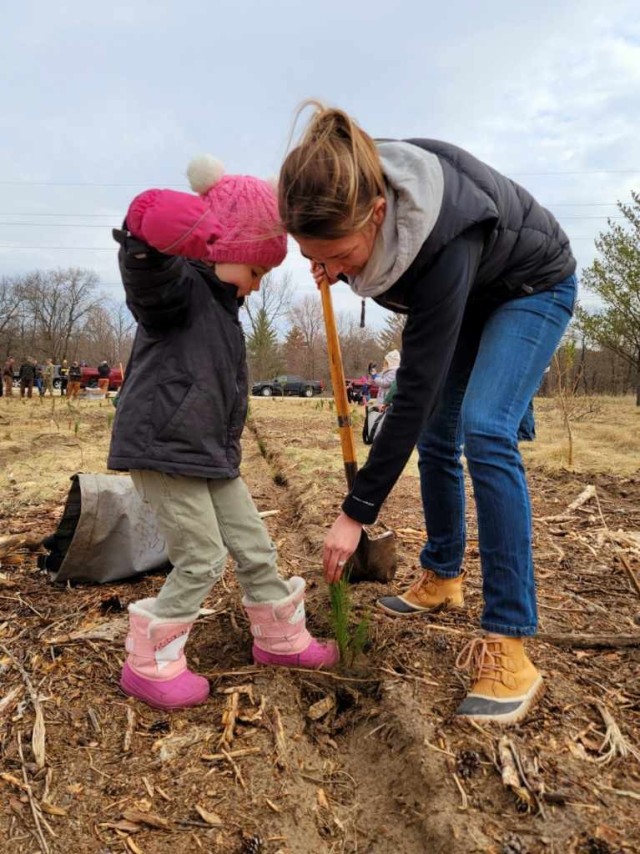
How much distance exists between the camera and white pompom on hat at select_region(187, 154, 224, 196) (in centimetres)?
187

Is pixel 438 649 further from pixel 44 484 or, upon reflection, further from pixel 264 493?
pixel 44 484

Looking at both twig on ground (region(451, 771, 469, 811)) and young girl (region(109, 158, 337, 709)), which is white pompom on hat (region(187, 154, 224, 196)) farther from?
twig on ground (region(451, 771, 469, 811))

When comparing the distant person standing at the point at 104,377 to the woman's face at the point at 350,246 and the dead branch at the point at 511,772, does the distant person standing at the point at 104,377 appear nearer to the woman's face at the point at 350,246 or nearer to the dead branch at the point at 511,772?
the woman's face at the point at 350,246

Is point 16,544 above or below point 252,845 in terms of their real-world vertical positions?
above

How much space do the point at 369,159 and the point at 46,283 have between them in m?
62.8

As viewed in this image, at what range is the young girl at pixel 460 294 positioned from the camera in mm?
1545

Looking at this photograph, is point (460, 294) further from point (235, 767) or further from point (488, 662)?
point (235, 767)

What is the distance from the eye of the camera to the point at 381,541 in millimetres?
2906

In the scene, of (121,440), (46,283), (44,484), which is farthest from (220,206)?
(46,283)

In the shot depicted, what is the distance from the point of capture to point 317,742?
6.21 ft

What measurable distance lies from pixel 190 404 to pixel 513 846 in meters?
1.40

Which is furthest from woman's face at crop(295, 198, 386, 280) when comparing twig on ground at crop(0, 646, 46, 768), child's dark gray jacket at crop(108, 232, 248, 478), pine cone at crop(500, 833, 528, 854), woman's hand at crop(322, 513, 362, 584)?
twig on ground at crop(0, 646, 46, 768)

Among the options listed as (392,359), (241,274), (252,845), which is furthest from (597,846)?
(392,359)

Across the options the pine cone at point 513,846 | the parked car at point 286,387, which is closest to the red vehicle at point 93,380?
the parked car at point 286,387
